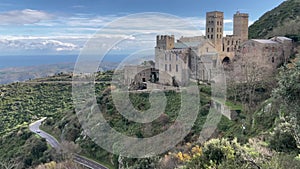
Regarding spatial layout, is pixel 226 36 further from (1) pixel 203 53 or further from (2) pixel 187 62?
(2) pixel 187 62

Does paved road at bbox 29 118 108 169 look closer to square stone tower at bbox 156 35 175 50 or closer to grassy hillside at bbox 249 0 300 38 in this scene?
square stone tower at bbox 156 35 175 50

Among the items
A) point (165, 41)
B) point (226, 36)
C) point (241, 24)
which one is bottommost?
point (165, 41)

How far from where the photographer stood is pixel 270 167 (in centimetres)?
851

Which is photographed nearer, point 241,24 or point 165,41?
point 241,24

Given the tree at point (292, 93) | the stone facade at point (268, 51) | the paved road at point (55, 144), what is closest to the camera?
the tree at point (292, 93)

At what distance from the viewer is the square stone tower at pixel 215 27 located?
103 feet

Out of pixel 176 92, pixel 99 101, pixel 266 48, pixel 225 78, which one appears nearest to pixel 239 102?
pixel 225 78

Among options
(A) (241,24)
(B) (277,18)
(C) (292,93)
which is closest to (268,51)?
(A) (241,24)

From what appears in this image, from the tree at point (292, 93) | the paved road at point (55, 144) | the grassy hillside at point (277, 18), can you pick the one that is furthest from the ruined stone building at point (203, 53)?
the tree at point (292, 93)

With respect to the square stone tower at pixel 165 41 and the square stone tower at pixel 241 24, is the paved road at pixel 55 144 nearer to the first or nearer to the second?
the square stone tower at pixel 165 41

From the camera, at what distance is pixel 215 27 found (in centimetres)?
3139

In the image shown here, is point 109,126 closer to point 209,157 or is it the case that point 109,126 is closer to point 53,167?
point 53,167

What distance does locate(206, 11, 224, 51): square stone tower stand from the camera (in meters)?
31.2

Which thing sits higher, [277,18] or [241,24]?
[277,18]
